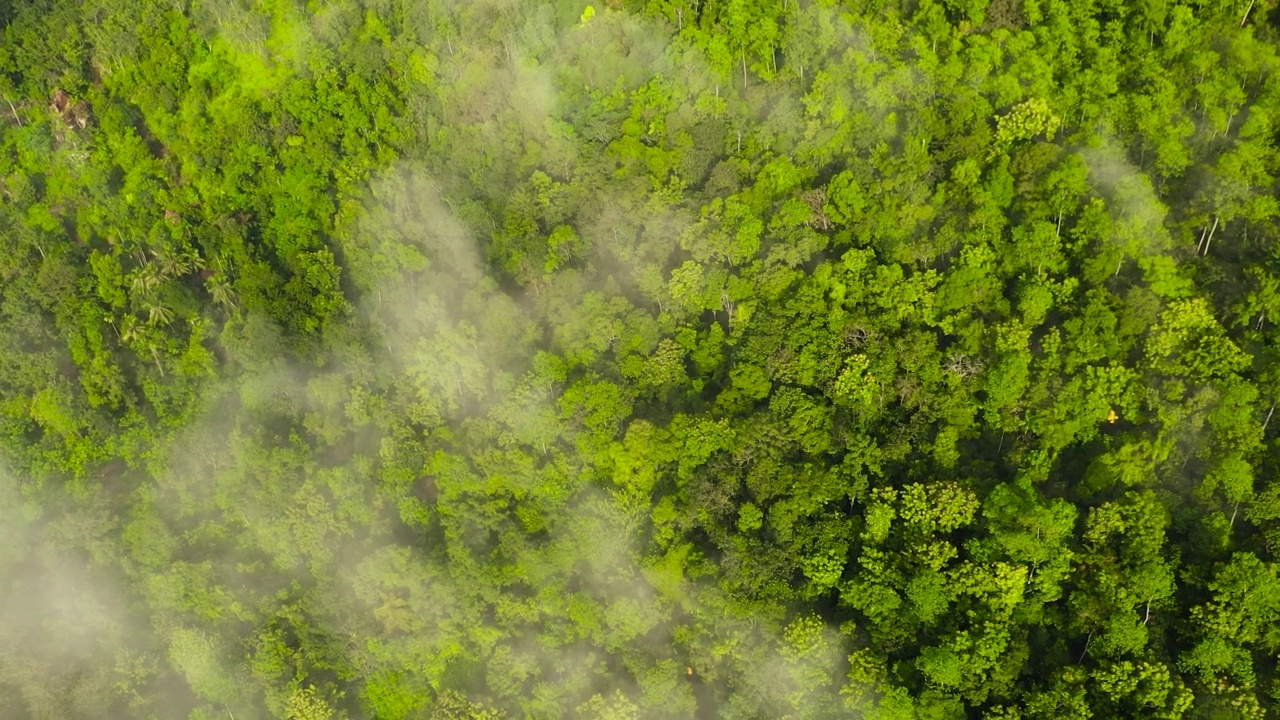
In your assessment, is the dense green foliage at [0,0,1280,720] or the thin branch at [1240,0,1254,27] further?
the thin branch at [1240,0,1254,27]

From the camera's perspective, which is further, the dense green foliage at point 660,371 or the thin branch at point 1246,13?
the thin branch at point 1246,13

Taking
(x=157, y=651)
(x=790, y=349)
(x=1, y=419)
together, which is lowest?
(x=157, y=651)

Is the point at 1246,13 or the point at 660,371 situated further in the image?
the point at 660,371

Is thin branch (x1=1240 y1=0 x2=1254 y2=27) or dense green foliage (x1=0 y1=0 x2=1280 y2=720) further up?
thin branch (x1=1240 y1=0 x2=1254 y2=27)

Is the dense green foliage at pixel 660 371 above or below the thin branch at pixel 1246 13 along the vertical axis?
below

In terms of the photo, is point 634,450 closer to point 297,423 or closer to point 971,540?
point 971,540

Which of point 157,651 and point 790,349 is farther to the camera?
point 157,651

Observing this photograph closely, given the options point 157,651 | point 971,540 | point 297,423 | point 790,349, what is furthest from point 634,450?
point 157,651

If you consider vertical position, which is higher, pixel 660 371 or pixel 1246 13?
pixel 1246 13
